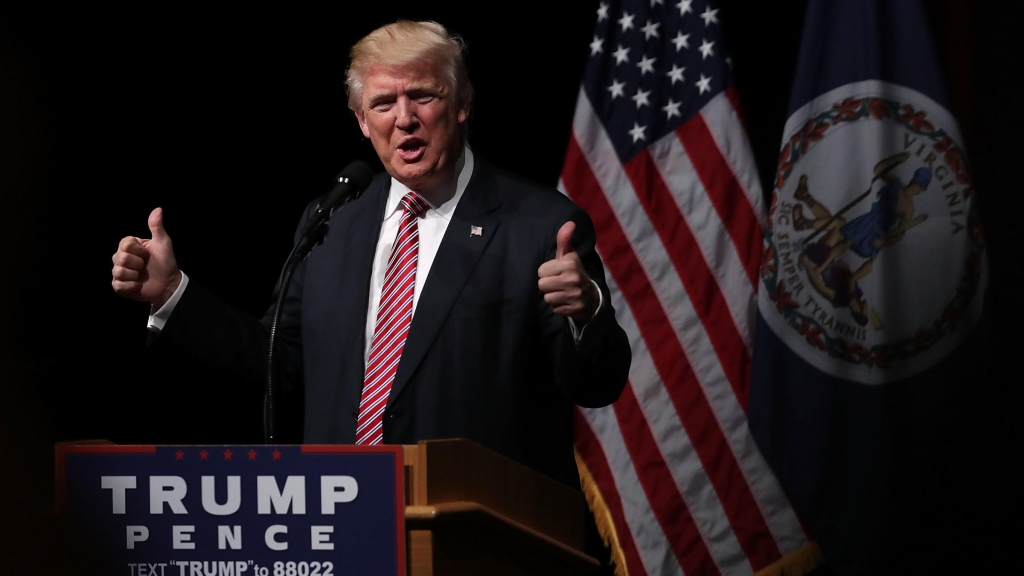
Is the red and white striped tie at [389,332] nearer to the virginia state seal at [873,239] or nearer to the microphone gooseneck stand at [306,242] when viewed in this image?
the microphone gooseneck stand at [306,242]

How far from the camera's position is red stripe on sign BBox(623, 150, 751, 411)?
289 cm

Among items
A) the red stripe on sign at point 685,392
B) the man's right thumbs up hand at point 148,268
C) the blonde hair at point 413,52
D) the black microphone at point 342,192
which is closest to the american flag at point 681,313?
the red stripe on sign at point 685,392

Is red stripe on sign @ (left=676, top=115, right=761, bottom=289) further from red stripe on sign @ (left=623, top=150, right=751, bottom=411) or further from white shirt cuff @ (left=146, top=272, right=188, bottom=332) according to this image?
white shirt cuff @ (left=146, top=272, right=188, bottom=332)

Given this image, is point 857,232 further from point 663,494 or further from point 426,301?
point 426,301

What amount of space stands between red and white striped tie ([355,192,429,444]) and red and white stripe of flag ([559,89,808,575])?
1.15 metres

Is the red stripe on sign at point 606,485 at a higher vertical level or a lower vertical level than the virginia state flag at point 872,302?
lower

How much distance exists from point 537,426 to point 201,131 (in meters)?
1.61

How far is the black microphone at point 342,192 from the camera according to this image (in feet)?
5.24

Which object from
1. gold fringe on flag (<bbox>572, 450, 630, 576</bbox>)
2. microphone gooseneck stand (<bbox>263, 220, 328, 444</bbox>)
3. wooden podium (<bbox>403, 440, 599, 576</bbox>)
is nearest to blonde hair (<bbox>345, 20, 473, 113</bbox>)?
microphone gooseneck stand (<bbox>263, 220, 328, 444</bbox>)

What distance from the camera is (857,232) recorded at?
9.01 feet

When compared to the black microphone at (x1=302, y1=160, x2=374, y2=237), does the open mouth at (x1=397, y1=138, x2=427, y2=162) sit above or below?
above

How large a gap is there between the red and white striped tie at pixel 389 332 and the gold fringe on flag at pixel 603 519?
1267mm

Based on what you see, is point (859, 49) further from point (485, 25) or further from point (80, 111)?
point (80, 111)

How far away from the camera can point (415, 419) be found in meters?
1.74
